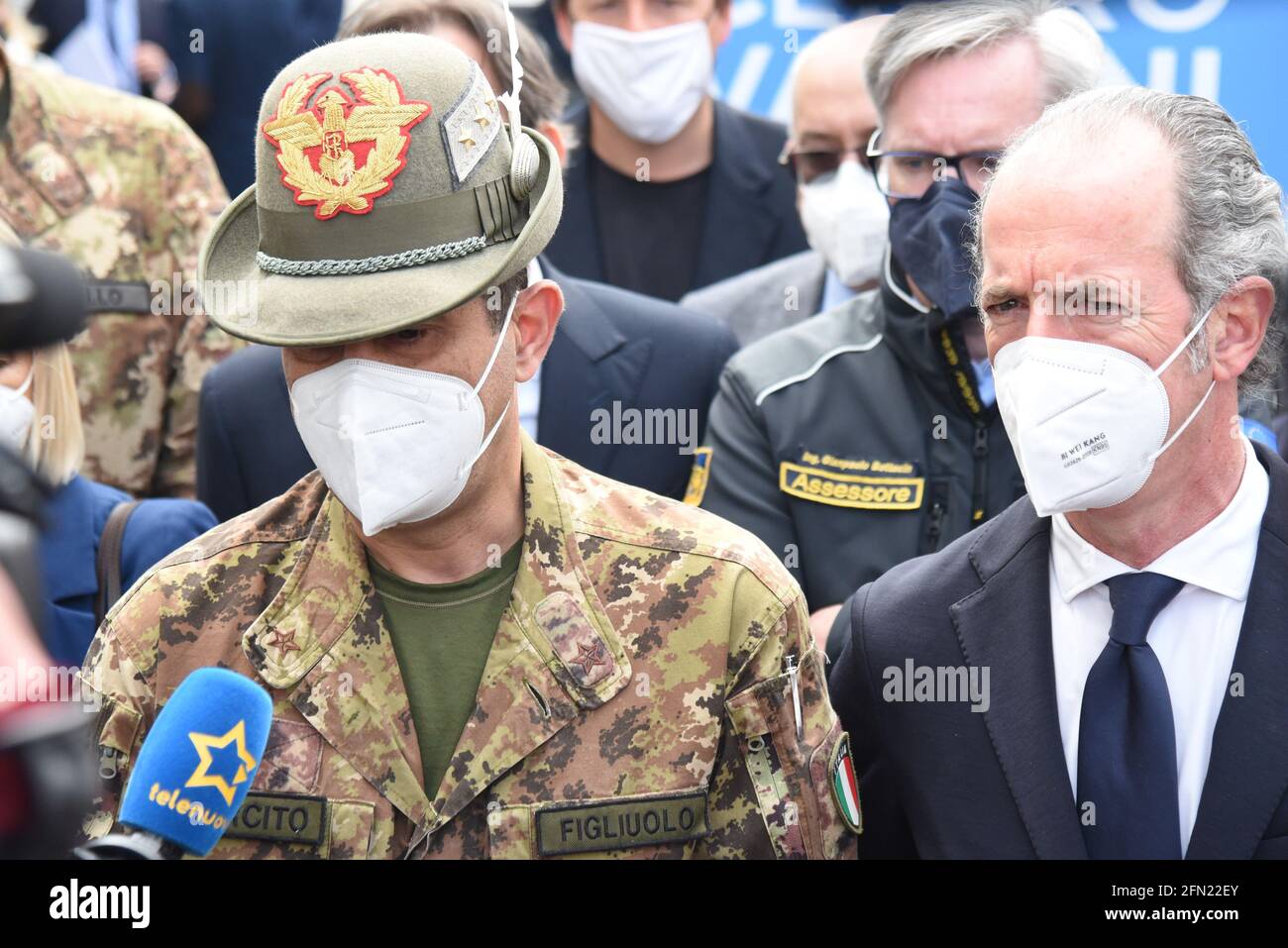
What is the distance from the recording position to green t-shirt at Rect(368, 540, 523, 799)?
127 inches

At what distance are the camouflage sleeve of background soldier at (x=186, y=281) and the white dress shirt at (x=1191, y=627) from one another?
270 cm

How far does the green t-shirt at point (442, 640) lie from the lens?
322 cm

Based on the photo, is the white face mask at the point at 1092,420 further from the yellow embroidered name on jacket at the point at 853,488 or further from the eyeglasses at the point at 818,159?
the eyeglasses at the point at 818,159

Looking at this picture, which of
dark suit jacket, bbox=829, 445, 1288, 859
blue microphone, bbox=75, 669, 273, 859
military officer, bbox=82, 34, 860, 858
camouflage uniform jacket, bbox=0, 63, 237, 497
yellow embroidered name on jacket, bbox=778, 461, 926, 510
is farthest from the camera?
camouflage uniform jacket, bbox=0, 63, 237, 497

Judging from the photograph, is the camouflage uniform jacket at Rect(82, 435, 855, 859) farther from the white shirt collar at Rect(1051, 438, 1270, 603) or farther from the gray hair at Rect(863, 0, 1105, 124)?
the gray hair at Rect(863, 0, 1105, 124)

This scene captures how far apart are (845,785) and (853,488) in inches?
43.9

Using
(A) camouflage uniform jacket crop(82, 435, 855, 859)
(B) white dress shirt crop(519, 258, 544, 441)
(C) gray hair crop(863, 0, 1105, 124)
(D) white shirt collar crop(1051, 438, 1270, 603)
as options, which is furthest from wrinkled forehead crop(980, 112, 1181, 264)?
(B) white dress shirt crop(519, 258, 544, 441)

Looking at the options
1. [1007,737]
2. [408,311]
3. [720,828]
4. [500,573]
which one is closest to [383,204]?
[408,311]

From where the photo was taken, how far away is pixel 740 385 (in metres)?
4.39

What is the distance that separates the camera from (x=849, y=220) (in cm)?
494

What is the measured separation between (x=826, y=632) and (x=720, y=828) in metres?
0.75

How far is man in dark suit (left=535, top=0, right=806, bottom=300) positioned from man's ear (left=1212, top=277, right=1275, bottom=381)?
2700mm

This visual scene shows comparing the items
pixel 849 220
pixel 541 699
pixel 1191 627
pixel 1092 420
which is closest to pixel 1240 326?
pixel 1092 420

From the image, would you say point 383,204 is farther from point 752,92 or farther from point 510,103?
point 752,92
